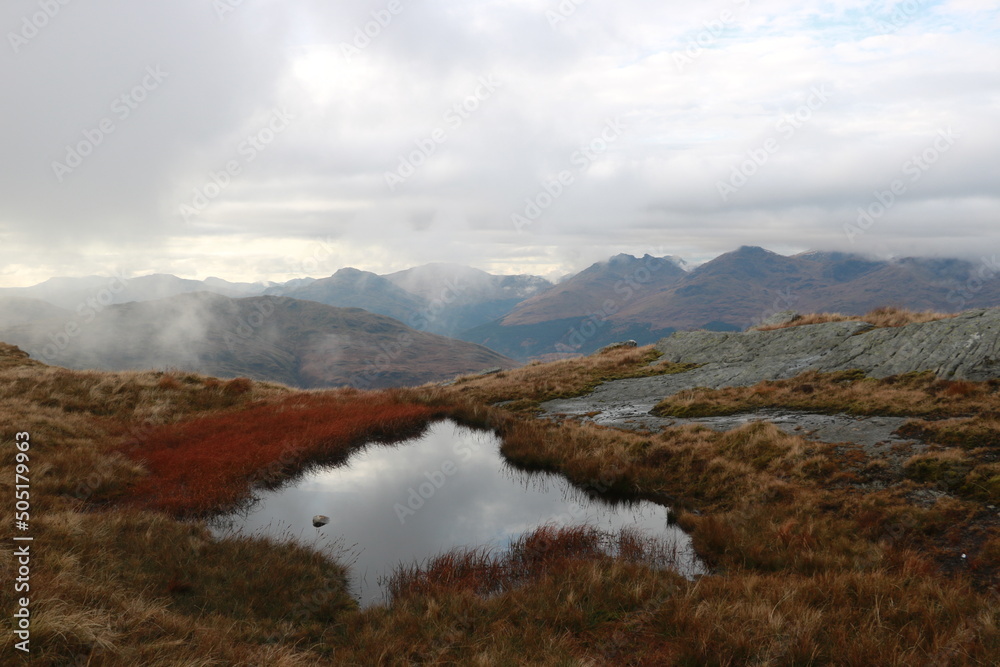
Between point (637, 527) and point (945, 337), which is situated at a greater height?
point (945, 337)

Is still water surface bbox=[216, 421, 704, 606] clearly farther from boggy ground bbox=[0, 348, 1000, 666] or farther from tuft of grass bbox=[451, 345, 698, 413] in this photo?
tuft of grass bbox=[451, 345, 698, 413]

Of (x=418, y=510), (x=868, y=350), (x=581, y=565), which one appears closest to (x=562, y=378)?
(x=868, y=350)

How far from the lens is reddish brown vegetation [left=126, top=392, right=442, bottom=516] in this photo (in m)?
14.9

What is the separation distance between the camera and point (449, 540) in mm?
13664

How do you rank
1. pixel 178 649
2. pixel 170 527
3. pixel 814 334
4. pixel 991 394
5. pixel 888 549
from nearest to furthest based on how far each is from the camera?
pixel 178 649 → pixel 888 549 → pixel 170 527 → pixel 991 394 → pixel 814 334

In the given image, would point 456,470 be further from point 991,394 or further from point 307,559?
point 991,394

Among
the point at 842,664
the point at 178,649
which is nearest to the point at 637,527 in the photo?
the point at 842,664

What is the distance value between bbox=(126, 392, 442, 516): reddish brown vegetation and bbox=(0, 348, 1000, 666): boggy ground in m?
0.13

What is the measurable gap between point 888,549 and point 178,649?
1332cm

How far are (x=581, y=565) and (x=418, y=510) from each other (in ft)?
21.5

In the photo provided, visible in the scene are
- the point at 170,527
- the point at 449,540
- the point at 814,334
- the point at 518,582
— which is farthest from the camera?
the point at 814,334

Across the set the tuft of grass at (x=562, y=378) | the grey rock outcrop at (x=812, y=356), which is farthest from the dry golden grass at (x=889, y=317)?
the tuft of grass at (x=562, y=378)

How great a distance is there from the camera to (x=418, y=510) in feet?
52.0

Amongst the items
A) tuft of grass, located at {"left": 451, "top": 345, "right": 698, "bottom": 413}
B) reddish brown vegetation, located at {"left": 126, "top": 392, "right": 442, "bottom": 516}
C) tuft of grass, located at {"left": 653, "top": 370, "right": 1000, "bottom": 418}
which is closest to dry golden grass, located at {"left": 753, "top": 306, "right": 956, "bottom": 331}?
tuft of grass, located at {"left": 653, "top": 370, "right": 1000, "bottom": 418}
